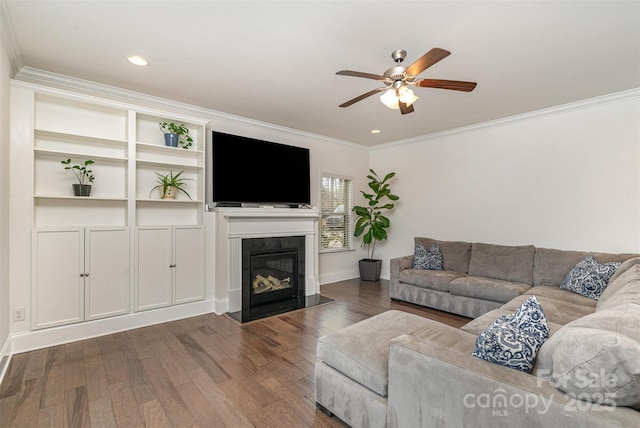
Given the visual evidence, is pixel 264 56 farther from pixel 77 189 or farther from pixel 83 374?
pixel 83 374

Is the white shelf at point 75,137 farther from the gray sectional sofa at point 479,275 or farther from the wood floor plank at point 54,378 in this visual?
the gray sectional sofa at point 479,275

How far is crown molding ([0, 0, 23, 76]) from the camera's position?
2113 millimetres

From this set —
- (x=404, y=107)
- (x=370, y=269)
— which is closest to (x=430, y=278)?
(x=370, y=269)

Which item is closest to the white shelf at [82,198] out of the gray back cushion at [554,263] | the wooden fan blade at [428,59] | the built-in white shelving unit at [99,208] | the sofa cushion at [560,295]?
the built-in white shelving unit at [99,208]

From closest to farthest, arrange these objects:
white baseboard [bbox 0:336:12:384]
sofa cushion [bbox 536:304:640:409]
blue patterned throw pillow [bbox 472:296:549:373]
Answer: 1. sofa cushion [bbox 536:304:640:409]
2. blue patterned throw pillow [bbox 472:296:549:373]
3. white baseboard [bbox 0:336:12:384]

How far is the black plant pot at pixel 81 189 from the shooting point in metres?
3.08

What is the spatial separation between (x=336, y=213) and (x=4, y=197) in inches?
178

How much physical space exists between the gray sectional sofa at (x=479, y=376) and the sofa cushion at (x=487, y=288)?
2.43 feet

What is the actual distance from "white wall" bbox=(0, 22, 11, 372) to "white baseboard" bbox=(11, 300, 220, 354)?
231 millimetres

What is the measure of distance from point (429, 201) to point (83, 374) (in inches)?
202

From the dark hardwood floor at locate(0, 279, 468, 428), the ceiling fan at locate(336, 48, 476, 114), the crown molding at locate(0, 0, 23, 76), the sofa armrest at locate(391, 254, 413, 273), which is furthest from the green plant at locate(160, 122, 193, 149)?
the sofa armrest at locate(391, 254, 413, 273)

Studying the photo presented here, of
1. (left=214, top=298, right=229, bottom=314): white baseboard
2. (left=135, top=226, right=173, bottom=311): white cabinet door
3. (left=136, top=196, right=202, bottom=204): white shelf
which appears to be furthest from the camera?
(left=214, top=298, right=229, bottom=314): white baseboard

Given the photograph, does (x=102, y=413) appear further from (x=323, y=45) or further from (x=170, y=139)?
(x=323, y=45)

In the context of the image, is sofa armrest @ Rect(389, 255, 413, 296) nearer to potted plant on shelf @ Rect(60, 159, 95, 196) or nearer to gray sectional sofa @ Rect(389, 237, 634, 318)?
gray sectional sofa @ Rect(389, 237, 634, 318)
